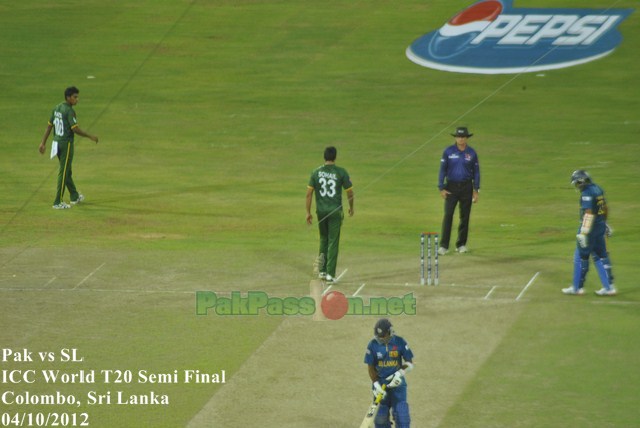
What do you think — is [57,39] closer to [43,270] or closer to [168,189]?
[168,189]

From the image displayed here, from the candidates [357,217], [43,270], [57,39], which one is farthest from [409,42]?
[43,270]

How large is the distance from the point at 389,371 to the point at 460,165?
8.77 m

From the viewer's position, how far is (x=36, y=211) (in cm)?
A: 2531

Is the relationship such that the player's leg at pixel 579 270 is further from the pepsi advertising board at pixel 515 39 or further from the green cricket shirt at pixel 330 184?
the pepsi advertising board at pixel 515 39

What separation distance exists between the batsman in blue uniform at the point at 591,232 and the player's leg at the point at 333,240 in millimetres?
3745

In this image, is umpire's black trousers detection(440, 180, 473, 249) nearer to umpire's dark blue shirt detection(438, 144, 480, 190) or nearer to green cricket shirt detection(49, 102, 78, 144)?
umpire's dark blue shirt detection(438, 144, 480, 190)

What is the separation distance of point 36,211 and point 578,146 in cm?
1310

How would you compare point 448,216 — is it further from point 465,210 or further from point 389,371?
point 389,371

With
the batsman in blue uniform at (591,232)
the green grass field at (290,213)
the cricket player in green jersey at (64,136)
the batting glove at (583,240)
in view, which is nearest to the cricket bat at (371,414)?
the green grass field at (290,213)

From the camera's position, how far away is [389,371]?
13.5 metres

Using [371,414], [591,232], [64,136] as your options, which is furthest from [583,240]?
[64,136]

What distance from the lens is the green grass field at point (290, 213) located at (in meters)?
15.5

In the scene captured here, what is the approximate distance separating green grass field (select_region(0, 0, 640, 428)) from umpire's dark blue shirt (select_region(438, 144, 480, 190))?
142 centimetres

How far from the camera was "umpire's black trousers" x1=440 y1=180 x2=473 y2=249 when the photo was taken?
2177cm
